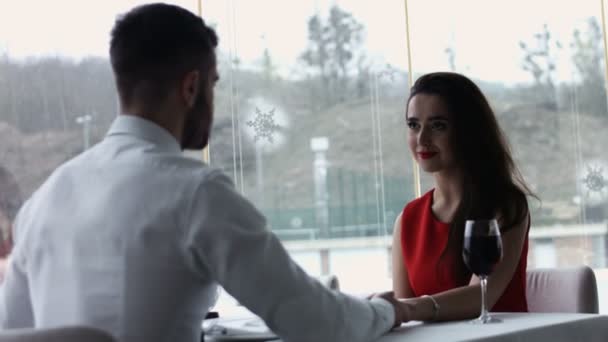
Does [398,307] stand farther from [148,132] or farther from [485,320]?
[148,132]

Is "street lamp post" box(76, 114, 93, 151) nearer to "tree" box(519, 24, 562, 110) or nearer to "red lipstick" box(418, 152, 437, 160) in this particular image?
"tree" box(519, 24, 562, 110)

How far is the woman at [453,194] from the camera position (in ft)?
8.52

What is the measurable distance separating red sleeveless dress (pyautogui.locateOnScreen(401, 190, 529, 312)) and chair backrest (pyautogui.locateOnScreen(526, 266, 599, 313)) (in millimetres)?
216

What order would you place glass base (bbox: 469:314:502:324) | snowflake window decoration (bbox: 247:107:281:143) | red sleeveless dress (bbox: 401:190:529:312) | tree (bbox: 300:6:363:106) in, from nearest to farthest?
glass base (bbox: 469:314:502:324) < red sleeveless dress (bbox: 401:190:529:312) < snowflake window decoration (bbox: 247:107:281:143) < tree (bbox: 300:6:363:106)

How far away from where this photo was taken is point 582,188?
573 centimetres

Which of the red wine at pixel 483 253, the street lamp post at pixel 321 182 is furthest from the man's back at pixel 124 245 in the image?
the street lamp post at pixel 321 182

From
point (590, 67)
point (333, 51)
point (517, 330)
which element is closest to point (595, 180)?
point (590, 67)

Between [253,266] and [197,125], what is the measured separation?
14.2 inches

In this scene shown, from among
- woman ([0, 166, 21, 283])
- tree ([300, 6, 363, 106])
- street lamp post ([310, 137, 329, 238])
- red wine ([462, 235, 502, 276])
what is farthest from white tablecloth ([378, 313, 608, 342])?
tree ([300, 6, 363, 106])

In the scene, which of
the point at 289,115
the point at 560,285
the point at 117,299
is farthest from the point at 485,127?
the point at 289,115

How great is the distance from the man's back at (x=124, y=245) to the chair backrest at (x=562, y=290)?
1469 millimetres

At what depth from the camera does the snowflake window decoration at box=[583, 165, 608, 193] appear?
5.71 metres

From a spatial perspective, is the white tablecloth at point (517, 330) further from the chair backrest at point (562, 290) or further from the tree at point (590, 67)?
the tree at point (590, 67)

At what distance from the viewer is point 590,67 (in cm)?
574
